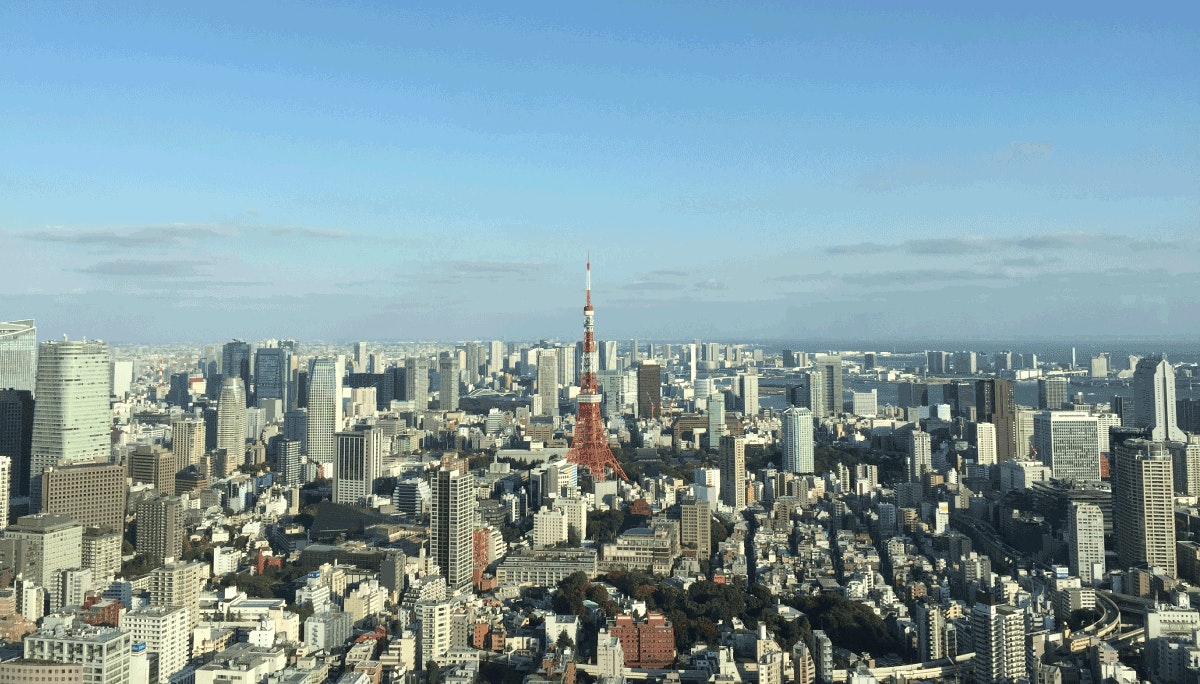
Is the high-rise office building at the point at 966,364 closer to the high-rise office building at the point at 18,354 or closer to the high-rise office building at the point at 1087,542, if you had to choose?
the high-rise office building at the point at 1087,542

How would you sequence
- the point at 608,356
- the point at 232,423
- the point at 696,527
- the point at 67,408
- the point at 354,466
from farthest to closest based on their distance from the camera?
the point at 608,356 < the point at 232,423 < the point at 354,466 < the point at 67,408 < the point at 696,527

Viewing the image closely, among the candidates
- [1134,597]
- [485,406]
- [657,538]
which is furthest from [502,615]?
[485,406]

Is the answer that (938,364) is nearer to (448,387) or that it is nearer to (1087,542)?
(448,387)

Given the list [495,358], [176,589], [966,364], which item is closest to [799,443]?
[176,589]

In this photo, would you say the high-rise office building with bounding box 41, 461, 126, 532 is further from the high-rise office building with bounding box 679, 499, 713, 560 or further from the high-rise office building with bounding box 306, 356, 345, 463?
the high-rise office building with bounding box 306, 356, 345, 463

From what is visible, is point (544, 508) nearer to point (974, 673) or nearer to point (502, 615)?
point (502, 615)

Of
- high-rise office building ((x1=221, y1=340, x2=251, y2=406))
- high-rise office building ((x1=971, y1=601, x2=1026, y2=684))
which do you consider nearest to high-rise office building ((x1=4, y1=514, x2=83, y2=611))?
high-rise office building ((x1=971, y1=601, x2=1026, y2=684))

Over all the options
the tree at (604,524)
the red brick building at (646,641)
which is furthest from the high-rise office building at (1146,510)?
the tree at (604,524)
